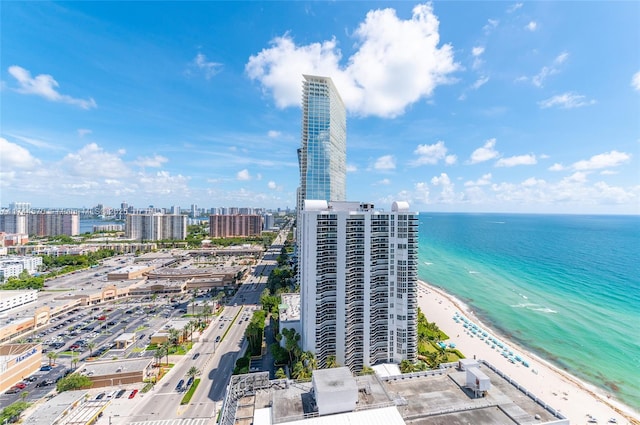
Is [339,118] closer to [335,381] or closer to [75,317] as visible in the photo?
[335,381]

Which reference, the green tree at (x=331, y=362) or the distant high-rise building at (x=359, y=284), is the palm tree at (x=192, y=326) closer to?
the distant high-rise building at (x=359, y=284)

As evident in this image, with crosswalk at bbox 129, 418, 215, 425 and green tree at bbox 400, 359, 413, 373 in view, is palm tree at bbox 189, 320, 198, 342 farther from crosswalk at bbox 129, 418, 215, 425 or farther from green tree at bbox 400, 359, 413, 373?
green tree at bbox 400, 359, 413, 373

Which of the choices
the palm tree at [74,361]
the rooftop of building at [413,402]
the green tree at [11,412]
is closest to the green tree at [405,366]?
the rooftop of building at [413,402]

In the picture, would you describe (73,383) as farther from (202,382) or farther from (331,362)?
(331,362)

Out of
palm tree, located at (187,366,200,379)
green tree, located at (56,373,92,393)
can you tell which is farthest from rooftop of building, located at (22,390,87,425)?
palm tree, located at (187,366,200,379)

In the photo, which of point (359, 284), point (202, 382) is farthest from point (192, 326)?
point (359, 284)

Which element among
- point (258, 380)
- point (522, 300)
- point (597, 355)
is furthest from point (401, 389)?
point (522, 300)
